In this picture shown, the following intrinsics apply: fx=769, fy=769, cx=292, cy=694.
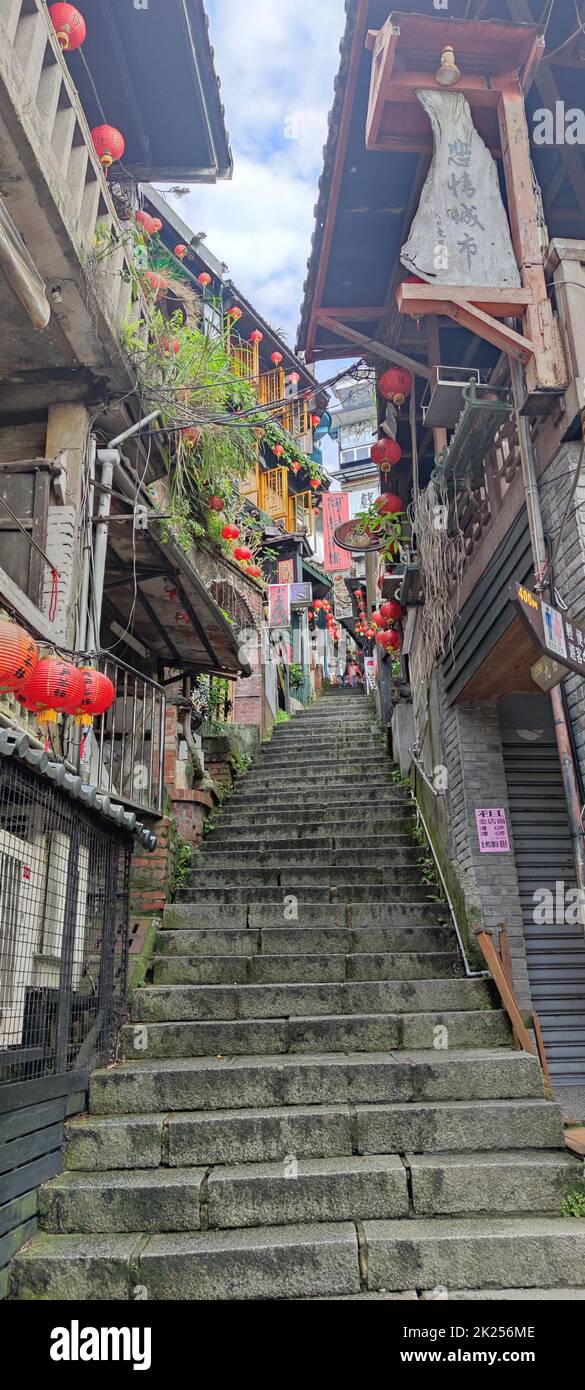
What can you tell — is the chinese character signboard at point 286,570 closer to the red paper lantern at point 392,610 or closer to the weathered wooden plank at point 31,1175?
the red paper lantern at point 392,610

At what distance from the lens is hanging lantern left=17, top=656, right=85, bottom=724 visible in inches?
184

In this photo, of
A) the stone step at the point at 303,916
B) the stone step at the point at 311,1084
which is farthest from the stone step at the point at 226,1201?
the stone step at the point at 303,916

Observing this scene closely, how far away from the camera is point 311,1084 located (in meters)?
4.86

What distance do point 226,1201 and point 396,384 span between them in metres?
8.17

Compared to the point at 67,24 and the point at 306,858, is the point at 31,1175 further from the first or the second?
the point at 67,24

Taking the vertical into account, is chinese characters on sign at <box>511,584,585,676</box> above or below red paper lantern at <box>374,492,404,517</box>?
below

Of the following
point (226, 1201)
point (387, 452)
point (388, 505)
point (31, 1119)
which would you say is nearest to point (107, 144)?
point (387, 452)

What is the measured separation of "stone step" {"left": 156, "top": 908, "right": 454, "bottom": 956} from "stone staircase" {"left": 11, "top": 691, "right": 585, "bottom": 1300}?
0.04 feet

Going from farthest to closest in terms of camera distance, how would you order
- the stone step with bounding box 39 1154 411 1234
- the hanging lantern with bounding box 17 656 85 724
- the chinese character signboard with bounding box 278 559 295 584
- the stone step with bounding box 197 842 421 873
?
the chinese character signboard with bounding box 278 559 295 584 < the stone step with bounding box 197 842 421 873 < the hanging lantern with bounding box 17 656 85 724 < the stone step with bounding box 39 1154 411 1234

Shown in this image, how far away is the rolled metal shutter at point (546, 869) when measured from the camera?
7363mm

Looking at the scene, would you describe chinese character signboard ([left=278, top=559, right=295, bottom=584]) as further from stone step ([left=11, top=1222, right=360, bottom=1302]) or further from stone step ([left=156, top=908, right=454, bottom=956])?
stone step ([left=11, top=1222, right=360, bottom=1302])

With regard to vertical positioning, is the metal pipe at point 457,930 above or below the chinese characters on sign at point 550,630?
below

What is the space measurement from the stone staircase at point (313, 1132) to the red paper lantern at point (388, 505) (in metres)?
4.79

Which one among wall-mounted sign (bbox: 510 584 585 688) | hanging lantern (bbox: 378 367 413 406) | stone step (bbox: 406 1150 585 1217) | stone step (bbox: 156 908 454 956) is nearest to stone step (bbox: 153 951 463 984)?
stone step (bbox: 156 908 454 956)
